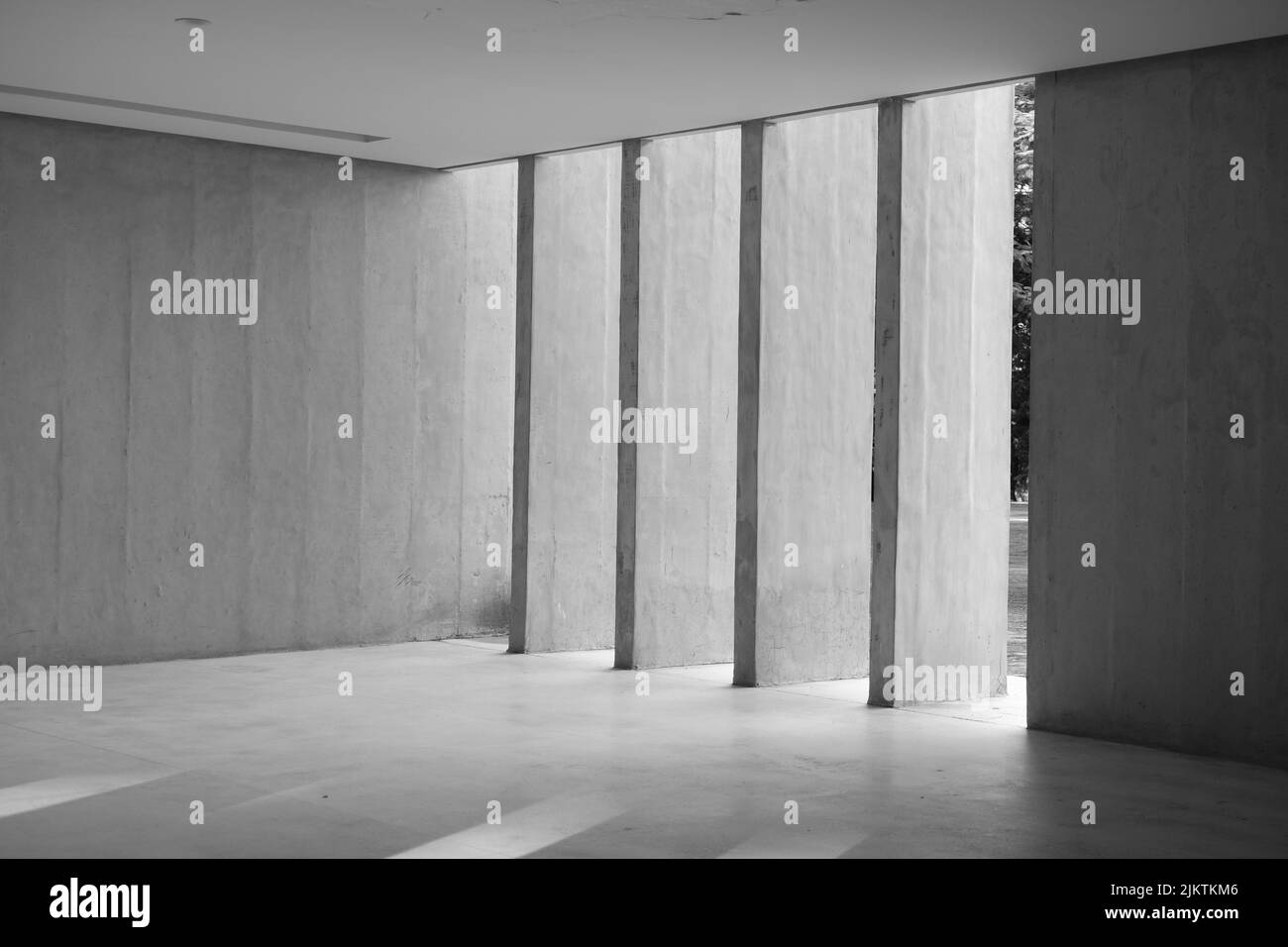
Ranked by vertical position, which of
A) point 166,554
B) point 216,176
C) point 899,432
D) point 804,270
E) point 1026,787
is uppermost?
point 216,176

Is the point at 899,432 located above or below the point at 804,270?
below

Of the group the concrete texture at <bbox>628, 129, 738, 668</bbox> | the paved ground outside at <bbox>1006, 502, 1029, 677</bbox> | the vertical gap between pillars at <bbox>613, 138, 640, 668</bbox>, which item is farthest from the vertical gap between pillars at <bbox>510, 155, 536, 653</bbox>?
the paved ground outside at <bbox>1006, 502, 1029, 677</bbox>

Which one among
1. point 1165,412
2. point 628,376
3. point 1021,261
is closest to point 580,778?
point 1165,412

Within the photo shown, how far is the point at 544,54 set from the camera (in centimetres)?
777

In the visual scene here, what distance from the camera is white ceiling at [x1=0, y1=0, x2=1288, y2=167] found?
22.5 feet

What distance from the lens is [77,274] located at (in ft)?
31.6

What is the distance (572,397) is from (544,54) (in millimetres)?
3495

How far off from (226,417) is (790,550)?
387cm

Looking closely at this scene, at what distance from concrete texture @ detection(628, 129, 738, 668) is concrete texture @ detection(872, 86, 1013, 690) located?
1870 millimetres

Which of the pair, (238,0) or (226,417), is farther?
(226,417)

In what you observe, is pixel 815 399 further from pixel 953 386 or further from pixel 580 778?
pixel 580 778
